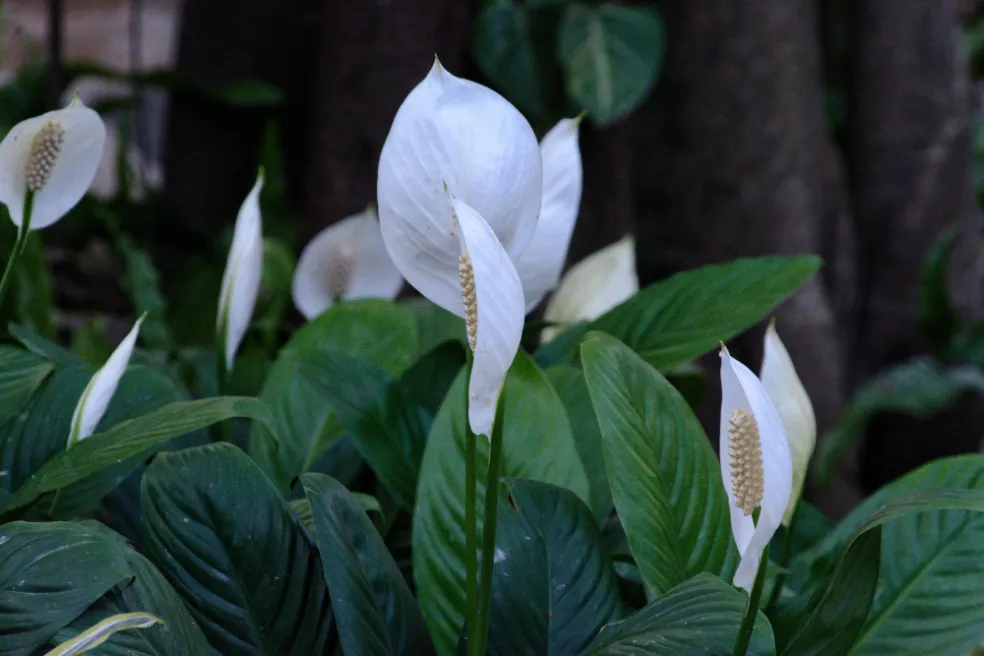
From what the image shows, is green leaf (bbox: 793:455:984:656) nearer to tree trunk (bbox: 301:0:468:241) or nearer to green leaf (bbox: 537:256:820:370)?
green leaf (bbox: 537:256:820:370)

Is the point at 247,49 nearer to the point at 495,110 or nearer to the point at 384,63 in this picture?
the point at 384,63

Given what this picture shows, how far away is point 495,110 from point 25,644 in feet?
1.09

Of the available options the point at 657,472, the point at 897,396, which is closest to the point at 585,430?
the point at 657,472

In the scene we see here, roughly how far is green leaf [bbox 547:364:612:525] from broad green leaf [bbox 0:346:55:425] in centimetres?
33

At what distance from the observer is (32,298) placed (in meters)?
1.14

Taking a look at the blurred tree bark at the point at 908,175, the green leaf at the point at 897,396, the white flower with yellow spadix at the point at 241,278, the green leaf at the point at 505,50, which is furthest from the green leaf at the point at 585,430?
the blurred tree bark at the point at 908,175

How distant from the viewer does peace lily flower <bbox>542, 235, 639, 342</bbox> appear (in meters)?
0.95

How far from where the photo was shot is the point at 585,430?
72cm

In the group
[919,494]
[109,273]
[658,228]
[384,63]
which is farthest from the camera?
[109,273]

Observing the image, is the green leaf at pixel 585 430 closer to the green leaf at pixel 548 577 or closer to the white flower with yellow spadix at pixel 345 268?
the green leaf at pixel 548 577

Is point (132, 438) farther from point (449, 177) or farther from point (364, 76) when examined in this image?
point (364, 76)

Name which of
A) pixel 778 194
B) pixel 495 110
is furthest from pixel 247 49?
pixel 495 110

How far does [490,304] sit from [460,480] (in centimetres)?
23

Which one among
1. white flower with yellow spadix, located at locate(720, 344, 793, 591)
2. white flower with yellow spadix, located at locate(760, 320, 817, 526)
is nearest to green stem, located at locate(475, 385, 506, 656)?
white flower with yellow spadix, located at locate(720, 344, 793, 591)
